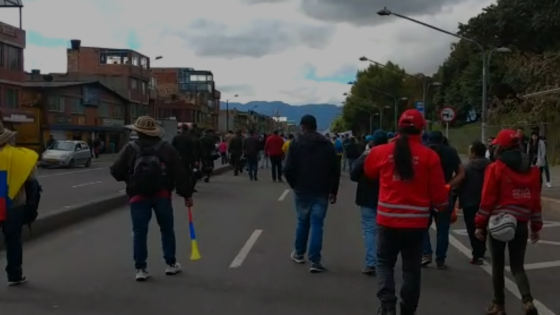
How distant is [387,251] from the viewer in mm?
5652

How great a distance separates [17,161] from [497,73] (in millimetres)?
59996

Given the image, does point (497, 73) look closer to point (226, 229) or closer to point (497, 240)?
point (226, 229)

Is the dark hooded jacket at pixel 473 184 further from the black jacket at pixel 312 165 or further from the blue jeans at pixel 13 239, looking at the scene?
the blue jeans at pixel 13 239

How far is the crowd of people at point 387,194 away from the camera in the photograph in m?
5.55

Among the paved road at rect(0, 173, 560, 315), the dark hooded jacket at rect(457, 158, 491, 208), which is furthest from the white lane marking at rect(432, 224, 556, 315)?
the dark hooded jacket at rect(457, 158, 491, 208)

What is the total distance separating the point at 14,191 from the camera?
707 cm

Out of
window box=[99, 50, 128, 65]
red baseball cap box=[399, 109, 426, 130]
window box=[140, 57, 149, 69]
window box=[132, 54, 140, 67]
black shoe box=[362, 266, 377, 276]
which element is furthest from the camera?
window box=[140, 57, 149, 69]

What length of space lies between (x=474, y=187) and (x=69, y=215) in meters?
6.80

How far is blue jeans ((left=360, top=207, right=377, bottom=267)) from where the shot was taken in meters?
8.00

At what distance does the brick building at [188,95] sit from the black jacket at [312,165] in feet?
340

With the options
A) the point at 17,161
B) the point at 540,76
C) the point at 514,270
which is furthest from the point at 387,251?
the point at 540,76

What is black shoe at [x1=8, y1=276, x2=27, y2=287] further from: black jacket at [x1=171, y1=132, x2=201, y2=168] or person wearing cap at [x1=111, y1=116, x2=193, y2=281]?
black jacket at [x1=171, y1=132, x2=201, y2=168]

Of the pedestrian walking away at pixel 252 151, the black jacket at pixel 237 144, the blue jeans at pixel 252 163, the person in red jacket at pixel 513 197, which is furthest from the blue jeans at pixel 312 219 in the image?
the black jacket at pixel 237 144

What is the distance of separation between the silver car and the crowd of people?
30.6 metres
